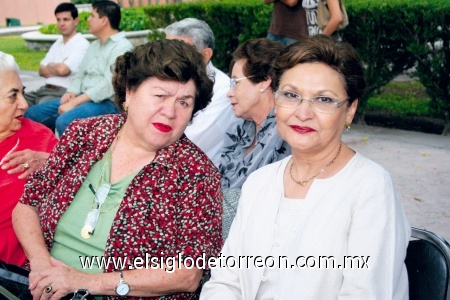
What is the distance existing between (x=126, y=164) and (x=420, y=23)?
195 inches

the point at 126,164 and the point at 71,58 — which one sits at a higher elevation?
the point at 126,164

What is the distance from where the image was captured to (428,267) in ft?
7.93

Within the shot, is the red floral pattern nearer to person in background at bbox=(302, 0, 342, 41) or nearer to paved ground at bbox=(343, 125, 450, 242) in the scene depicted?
paved ground at bbox=(343, 125, 450, 242)

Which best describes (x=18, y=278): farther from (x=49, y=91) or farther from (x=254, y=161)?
(x=49, y=91)

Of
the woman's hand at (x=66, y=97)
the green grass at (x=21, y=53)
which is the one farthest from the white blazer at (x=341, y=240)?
the green grass at (x=21, y=53)

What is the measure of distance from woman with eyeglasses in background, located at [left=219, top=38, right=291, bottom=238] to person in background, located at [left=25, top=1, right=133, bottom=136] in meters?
2.81

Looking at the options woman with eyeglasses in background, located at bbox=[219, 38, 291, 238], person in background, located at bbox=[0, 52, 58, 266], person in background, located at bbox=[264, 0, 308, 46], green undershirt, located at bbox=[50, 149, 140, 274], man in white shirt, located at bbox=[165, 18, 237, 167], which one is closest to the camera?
green undershirt, located at bbox=[50, 149, 140, 274]

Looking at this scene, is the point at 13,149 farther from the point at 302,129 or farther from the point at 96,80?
the point at 96,80

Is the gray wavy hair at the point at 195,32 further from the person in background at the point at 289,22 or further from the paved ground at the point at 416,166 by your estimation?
the paved ground at the point at 416,166

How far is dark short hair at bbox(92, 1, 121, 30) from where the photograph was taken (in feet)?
22.6

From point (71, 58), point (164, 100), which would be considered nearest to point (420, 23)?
point (71, 58)

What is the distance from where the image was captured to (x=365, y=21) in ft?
24.7

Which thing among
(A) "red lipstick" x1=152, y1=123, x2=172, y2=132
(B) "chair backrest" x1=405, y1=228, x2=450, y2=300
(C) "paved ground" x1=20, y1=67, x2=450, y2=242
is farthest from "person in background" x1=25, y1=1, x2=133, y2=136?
(B) "chair backrest" x1=405, y1=228, x2=450, y2=300

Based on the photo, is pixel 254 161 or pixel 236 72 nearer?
pixel 254 161
